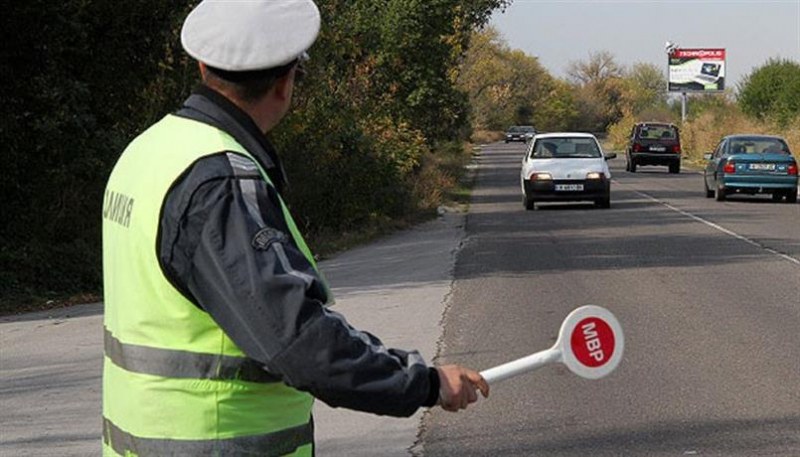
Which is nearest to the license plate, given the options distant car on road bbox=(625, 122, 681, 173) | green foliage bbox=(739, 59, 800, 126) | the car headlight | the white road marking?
the car headlight

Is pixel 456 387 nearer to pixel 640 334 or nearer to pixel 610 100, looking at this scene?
pixel 640 334

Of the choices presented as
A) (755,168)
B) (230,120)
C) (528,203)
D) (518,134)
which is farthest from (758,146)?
(518,134)

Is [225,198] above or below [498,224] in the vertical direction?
above

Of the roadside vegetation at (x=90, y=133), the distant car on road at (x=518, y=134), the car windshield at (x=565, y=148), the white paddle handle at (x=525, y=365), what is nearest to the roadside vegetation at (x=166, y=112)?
the roadside vegetation at (x=90, y=133)

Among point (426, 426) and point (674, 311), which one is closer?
point (426, 426)

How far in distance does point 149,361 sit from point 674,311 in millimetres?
11351

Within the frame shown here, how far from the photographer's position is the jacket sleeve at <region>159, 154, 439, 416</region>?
8.98 feet

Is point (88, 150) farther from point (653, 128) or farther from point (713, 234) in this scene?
point (653, 128)

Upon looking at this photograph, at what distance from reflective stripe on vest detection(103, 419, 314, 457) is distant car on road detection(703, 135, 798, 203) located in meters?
30.9

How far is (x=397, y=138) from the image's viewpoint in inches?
1178

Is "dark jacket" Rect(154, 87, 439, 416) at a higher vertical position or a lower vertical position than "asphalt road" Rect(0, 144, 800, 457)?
higher

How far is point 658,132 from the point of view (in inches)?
2178

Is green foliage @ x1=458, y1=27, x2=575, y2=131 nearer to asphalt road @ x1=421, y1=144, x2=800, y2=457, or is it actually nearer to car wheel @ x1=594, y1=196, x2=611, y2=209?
car wheel @ x1=594, y1=196, x2=611, y2=209

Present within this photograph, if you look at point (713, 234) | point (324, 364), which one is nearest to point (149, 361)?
point (324, 364)
